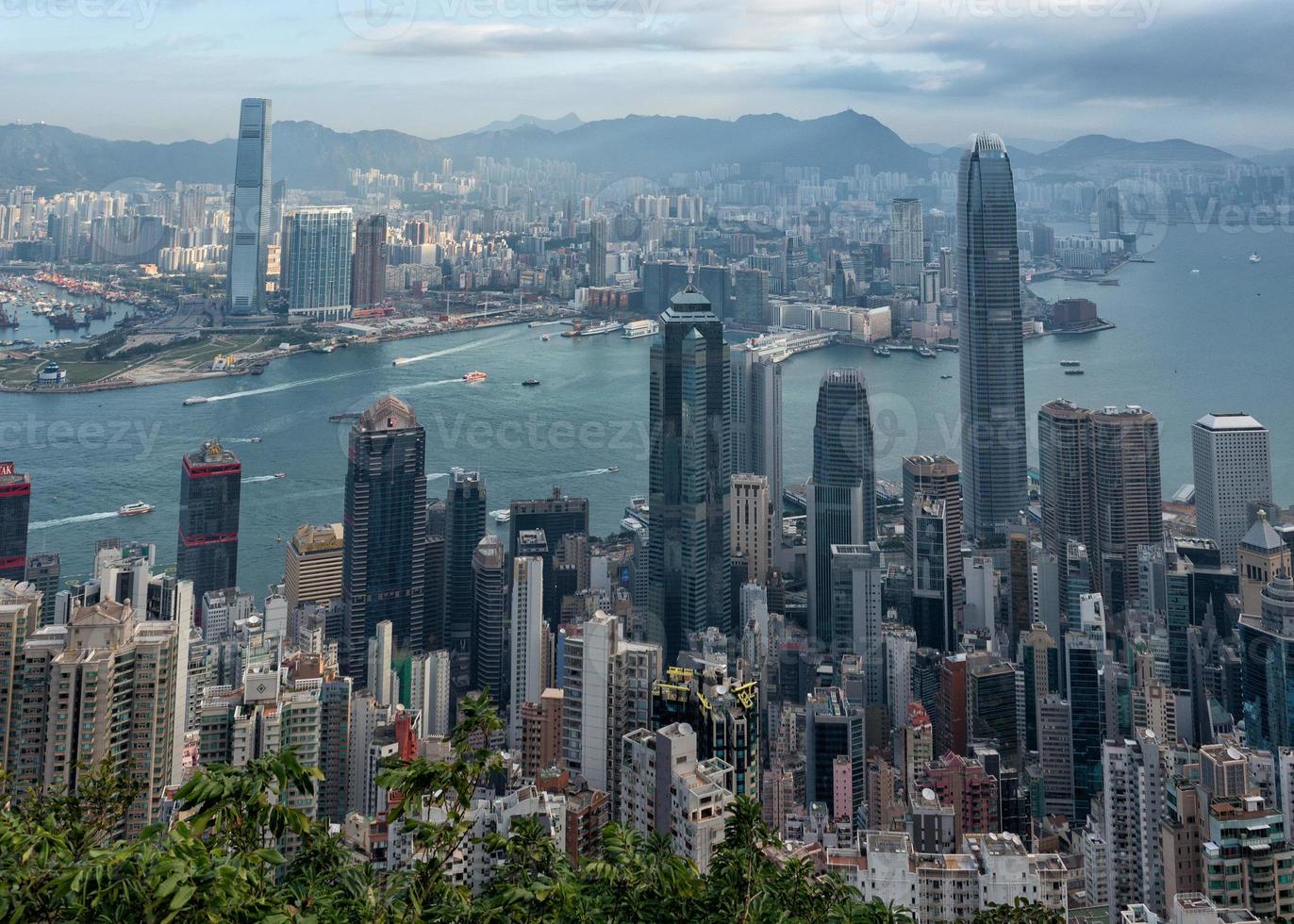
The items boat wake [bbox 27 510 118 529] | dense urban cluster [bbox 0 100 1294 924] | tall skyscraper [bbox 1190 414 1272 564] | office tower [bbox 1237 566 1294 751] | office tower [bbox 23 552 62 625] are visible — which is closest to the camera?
dense urban cluster [bbox 0 100 1294 924]

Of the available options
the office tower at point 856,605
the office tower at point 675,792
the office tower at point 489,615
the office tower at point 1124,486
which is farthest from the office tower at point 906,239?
the office tower at point 675,792

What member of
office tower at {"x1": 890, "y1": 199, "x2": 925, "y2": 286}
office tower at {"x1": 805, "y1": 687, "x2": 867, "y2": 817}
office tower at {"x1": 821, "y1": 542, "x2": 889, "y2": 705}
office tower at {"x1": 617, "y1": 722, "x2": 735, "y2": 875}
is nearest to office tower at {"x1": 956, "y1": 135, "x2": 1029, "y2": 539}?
office tower at {"x1": 890, "y1": 199, "x2": 925, "y2": 286}

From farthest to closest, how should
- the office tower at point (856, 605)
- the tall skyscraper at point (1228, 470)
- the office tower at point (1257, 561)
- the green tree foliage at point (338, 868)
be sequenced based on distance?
1. the tall skyscraper at point (1228, 470)
2. the office tower at point (856, 605)
3. the office tower at point (1257, 561)
4. the green tree foliage at point (338, 868)

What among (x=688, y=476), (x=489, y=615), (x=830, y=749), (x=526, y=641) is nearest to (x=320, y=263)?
(x=688, y=476)

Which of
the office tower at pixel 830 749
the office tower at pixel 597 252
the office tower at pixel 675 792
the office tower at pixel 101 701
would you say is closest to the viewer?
the office tower at pixel 675 792

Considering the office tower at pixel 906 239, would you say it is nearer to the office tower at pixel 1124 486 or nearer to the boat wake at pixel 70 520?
the office tower at pixel 1124 486

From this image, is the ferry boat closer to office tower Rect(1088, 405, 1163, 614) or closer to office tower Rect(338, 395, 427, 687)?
office tower Rect(338, 395, 427, 687)

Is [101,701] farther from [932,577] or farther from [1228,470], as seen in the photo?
[1228,470]
